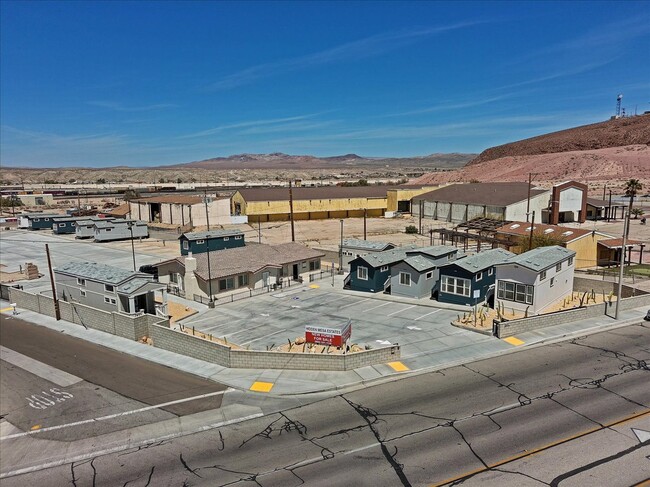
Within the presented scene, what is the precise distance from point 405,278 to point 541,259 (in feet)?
37.5

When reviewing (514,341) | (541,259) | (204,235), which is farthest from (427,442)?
(204,235)

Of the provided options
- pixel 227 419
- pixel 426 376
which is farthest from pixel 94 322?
pixel 426 376

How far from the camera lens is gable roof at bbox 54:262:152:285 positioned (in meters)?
35.5

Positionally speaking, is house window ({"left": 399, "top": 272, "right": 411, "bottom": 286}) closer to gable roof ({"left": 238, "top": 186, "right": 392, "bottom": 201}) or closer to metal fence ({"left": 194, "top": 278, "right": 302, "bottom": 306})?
metal fence ({"left": 194, "top": 278, "right": 302, "bottom": 306})

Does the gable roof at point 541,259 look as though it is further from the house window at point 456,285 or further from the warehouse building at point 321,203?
the warehouse building at point 321,203

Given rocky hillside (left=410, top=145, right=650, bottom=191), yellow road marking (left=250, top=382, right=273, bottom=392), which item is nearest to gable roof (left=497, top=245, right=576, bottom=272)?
yellow road marking (left=250, top=382, right=273, bottom=392)

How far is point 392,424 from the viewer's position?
19.7 m

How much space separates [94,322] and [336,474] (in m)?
26.3

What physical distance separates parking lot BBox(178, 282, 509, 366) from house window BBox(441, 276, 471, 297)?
220 centimetres

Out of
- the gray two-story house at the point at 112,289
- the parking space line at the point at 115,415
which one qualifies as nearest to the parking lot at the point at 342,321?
the gray two-story house at the point at 112,289

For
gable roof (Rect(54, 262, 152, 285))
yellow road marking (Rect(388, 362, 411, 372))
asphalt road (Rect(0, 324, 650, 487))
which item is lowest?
yellow road marking (Rect(388, 362, 411, 372))

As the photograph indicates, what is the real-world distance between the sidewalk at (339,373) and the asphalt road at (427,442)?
4.65ft

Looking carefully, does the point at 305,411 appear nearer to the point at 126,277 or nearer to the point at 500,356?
the point at 500,356

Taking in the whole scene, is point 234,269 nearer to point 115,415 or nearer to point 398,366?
point 398,366
